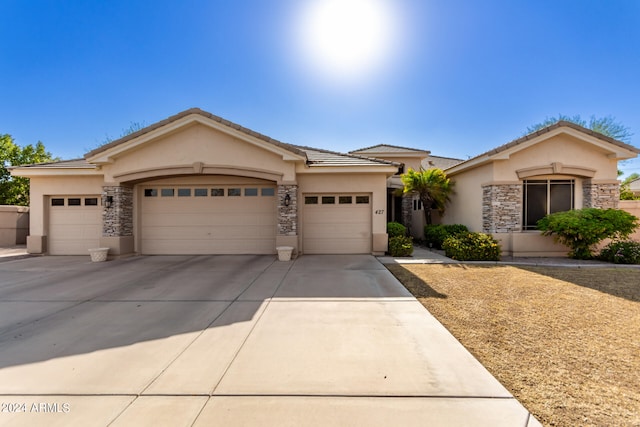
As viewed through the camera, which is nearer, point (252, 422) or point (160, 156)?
point (252, 422)

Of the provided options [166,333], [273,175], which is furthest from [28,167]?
[166,333]

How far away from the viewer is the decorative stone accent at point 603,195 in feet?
35.9

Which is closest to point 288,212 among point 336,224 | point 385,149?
point 336,224

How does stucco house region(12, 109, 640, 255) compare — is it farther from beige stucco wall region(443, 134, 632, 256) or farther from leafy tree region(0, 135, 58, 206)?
leafy tree region(0, 135, 58, 206)

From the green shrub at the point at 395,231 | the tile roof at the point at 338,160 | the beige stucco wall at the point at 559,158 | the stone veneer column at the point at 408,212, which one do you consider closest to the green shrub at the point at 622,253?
the beige stucco wall at the point at 559,158

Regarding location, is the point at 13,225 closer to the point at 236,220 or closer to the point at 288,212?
the point at 236,220

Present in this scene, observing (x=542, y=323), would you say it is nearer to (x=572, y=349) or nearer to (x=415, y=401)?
(x=572, y=349)

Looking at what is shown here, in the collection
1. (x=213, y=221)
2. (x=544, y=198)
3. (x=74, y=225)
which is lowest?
(x=74, y=225)

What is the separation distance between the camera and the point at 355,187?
11453mm

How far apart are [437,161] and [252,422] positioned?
2283 centimetres

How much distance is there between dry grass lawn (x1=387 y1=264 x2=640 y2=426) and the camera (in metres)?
2.71

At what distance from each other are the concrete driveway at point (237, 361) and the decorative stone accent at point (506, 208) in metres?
7.03

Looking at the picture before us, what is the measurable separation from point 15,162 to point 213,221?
2507cm

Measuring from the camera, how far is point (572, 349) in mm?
3707
